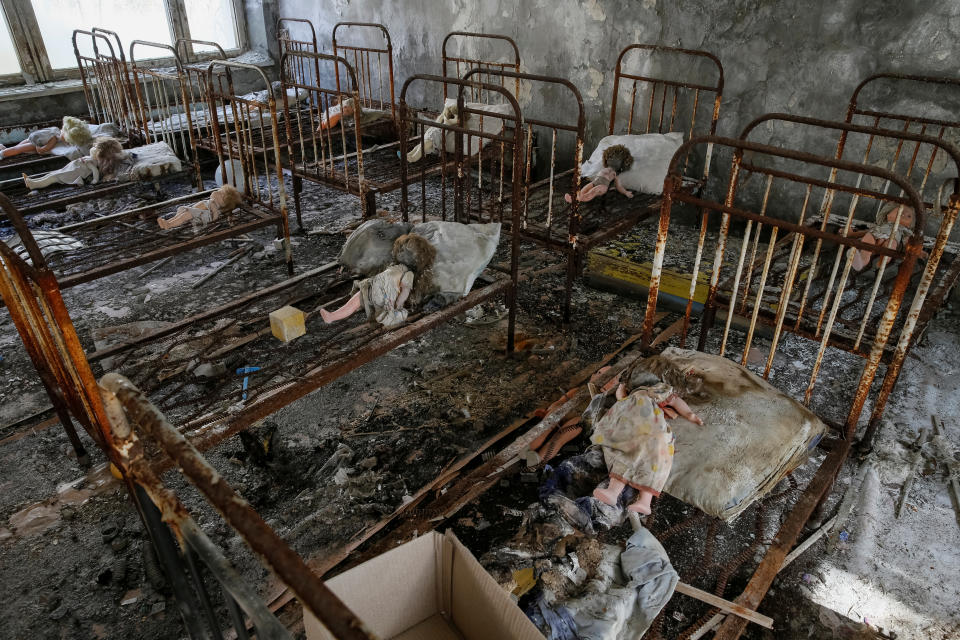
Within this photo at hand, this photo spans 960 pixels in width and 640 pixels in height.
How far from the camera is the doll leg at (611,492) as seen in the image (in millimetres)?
2455

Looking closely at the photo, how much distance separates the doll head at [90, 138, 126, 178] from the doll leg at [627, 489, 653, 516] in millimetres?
5595

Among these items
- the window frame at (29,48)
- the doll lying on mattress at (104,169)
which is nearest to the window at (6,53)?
the window frame at (29,48)

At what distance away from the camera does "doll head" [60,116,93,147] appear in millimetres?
6203

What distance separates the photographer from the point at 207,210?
488 cm

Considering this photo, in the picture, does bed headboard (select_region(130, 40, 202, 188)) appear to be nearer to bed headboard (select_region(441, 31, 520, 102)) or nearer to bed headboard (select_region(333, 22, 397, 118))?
bed headboard (select_region(333, 22, 397, 118))

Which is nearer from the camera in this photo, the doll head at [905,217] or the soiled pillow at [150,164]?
the doll head at [905,217]

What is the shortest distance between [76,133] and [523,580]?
6447 mm

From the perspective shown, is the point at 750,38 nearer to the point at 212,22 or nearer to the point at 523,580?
the point at 523,580

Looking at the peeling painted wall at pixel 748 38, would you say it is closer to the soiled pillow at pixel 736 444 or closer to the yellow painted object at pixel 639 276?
the yellow painted object at pixel 639 276

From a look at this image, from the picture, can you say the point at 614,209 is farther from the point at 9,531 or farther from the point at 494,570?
the point at 9,531

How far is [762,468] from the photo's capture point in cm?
249

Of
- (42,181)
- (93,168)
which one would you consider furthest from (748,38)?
(42,181)

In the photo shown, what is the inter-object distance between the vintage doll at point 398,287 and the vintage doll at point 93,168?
3.54 metres

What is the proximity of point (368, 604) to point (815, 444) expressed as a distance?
2.00 meters
